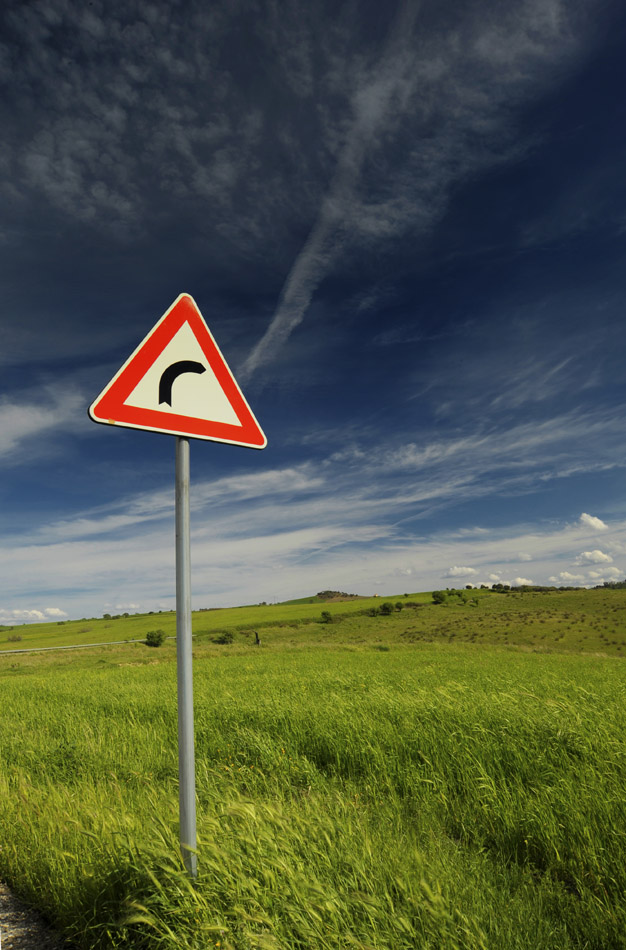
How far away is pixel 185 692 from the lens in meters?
2.77

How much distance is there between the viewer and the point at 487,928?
2.53m

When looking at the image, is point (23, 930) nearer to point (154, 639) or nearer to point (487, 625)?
point (154, 639)

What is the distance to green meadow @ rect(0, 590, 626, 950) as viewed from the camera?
8.19 feet

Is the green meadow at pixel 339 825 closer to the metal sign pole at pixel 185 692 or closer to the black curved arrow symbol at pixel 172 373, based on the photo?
the metal sign pole at pixel 185 692

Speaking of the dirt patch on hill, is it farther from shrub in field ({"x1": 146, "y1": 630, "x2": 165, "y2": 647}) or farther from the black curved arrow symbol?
shrub in field ({"x1": 146, "y1": 630, "x2": 165, "y2": 647})

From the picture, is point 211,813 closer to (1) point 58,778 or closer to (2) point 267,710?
(1) point 58,778

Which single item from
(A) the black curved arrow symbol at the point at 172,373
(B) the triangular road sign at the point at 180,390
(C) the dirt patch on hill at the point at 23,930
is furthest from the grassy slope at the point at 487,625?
(A) the black curved arrow symbol at the point at 172,373

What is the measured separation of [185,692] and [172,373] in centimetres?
191

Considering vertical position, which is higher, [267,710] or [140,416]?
[140,416]

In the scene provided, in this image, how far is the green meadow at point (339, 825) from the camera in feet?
8.19

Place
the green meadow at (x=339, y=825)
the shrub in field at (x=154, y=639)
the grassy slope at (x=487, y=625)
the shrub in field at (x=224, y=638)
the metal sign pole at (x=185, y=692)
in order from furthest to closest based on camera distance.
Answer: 1. the shrub in field at (x=154, y=639)
2. the shrub in field at (x=224, y=638)
3. the grassy slope at (x=487, y=625)
4. the metal sign pole at (x=185, y=692)
5. the green meadow at (x=339, y=825)

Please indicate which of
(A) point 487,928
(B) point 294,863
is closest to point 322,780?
(B) point 294,863

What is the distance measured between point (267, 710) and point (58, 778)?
344 cm

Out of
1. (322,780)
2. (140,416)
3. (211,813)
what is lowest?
(322,780)
